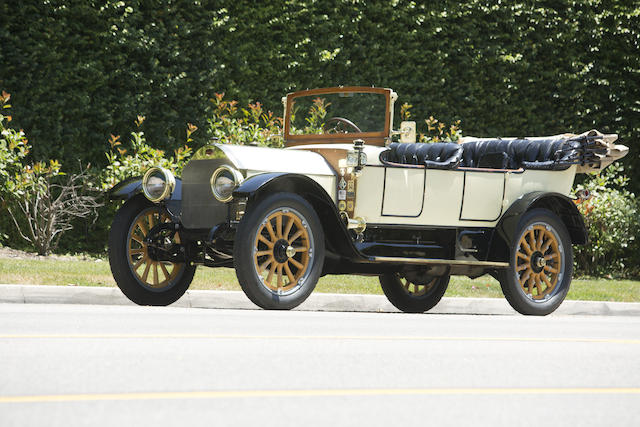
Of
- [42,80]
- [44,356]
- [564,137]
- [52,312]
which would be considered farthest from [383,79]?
[44,356]

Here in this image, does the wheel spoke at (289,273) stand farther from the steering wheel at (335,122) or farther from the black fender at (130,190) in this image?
the steering wheel at (335,122)

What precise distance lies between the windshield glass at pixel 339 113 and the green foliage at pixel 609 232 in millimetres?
6376

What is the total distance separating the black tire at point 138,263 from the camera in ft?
28.3

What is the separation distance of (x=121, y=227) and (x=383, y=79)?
8435mm

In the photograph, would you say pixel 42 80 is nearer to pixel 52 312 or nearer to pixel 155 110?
pixel 155 110

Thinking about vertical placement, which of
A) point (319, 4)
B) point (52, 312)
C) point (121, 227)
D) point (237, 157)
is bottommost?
point (52, 312)

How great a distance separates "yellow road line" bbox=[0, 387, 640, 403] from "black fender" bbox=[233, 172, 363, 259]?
10.3ft

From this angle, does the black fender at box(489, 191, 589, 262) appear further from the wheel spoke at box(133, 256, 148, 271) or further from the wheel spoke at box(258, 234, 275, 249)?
the wheel spoke at box(133, 256, 148, 271)

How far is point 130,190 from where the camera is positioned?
880 centimetres

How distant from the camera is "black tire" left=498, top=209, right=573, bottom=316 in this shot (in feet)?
30.7

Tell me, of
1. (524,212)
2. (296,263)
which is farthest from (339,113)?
(296,263)

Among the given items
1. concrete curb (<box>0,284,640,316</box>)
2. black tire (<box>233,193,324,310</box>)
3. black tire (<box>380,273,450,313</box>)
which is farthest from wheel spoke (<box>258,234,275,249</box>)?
black tire (<box>380,273,450,313</box>)

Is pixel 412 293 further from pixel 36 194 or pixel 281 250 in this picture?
pixel 36 194

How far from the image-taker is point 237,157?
8.16m
